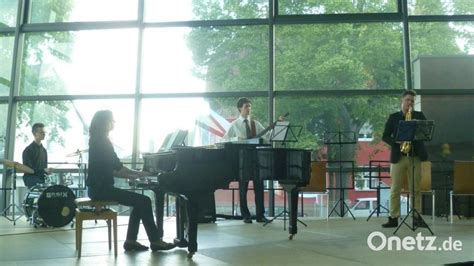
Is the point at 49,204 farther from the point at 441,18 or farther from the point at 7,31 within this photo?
the point at 441,18

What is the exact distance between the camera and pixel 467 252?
415 cm

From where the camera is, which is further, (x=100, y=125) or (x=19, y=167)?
(x=19, y=167)

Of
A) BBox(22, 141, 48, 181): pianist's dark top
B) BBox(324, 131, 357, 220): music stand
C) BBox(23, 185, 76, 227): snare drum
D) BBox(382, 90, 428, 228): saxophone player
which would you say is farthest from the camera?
BBox(324, 131, 357, 220): music stand

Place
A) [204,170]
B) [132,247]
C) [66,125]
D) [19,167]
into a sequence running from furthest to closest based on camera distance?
[66,125]
[19,167]
[132,247]
[204,170]

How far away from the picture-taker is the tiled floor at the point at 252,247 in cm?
387

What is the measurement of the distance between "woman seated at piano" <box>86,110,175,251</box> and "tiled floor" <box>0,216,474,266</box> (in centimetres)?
29

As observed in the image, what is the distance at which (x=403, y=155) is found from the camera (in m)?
5.88

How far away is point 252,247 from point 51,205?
9.40 feet

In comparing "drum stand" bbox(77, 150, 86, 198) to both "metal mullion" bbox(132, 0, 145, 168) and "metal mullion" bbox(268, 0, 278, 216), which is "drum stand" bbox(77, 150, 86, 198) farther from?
"metal mullion" bbox(268, 0, 278, 216)

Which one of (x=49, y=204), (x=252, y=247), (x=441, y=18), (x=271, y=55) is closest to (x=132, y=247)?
(x=252, y=247)

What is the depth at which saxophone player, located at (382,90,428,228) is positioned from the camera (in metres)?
5.78

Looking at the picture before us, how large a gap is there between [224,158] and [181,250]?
0.92m

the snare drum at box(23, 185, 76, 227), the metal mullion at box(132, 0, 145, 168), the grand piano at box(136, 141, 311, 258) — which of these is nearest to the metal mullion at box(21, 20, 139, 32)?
the metal mullion at box(132, 0, 145, 168)

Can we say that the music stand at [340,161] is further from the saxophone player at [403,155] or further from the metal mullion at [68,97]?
the metal mullion at [68,97]
